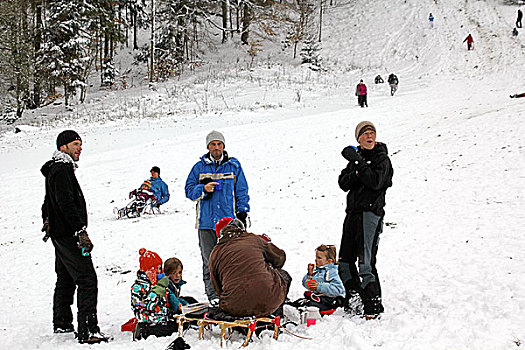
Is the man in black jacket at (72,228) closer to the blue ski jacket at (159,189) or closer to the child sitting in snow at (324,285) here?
the child sitting in snow at (324,285)

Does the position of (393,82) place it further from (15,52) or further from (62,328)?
(62,328)

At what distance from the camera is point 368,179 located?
4.98 meters

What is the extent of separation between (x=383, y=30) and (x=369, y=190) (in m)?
45.9

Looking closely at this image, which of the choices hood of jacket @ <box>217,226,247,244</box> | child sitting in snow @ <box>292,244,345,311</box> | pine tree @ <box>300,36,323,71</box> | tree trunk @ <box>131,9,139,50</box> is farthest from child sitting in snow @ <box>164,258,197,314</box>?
tree trunk @ <box>131,9,139,50</box>

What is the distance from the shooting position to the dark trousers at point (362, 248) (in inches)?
202

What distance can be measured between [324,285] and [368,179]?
1569 millimetres

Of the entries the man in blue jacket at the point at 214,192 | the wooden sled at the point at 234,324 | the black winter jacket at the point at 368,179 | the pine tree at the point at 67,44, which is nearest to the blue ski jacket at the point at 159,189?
the man in blue jacket at the point at 214,192

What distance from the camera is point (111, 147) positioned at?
63.0 ft

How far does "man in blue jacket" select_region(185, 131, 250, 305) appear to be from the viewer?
19.1 ft

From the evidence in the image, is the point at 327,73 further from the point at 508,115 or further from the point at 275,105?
the point at 508,115

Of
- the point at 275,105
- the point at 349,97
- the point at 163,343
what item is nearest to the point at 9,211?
the point at 163,343

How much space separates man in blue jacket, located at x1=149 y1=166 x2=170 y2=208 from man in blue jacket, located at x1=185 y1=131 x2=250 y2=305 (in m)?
6.13

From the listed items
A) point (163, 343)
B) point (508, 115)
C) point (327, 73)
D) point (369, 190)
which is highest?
point (327, 73)

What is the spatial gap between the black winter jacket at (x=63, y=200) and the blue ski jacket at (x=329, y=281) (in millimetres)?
2943
